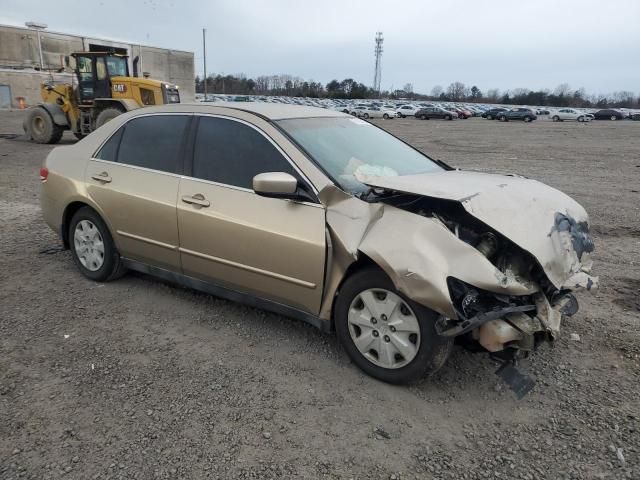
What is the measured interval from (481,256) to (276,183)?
1307 mm

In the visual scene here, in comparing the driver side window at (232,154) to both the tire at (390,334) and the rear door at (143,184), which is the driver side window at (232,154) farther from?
the tire at (390,334)

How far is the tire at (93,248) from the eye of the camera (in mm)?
4523

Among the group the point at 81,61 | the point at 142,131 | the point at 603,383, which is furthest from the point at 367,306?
the point at 81,61

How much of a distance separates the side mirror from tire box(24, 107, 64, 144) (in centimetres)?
1599

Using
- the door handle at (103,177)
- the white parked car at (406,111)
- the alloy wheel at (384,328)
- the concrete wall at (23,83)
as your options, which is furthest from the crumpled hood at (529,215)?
the white parked car at (406,111)

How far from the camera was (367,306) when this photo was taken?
313 centimetres

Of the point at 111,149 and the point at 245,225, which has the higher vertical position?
the point at 111,149

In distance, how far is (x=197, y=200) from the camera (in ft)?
12.3

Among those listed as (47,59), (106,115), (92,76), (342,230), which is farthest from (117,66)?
(47,59)

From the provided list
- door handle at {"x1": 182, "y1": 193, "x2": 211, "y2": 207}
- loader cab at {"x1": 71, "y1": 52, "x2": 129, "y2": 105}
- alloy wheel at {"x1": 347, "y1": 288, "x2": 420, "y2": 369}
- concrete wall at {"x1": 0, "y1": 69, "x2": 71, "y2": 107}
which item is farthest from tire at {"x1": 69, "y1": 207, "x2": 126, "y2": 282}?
concrete wall at {"x1": 0, "y1": 69, "x2": 71, "y2": 107}

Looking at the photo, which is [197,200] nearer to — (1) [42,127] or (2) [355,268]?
(2) [355,268]

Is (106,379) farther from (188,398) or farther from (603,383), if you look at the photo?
(603,383)

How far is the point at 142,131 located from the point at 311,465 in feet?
10.2

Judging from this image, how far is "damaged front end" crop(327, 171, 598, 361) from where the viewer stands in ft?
9.06
